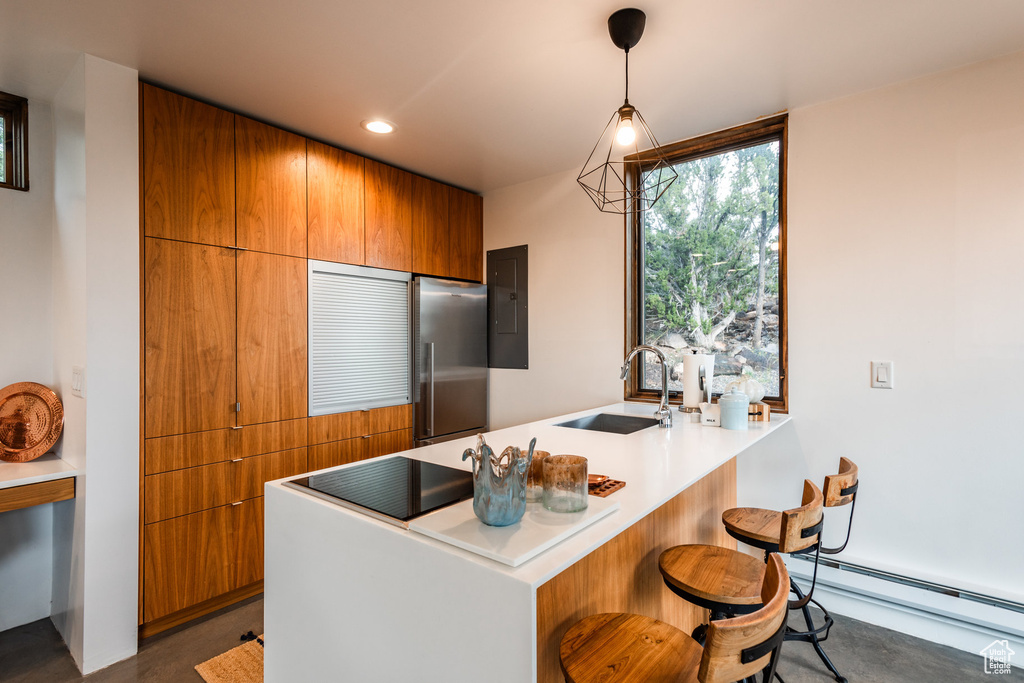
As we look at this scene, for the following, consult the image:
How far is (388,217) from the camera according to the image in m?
3.14

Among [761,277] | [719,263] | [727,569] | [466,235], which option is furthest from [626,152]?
[727,569]

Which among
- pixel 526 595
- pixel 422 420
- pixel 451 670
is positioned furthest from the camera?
pixel 422 420

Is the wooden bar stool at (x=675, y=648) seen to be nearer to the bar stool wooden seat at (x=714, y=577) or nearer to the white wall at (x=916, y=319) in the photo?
the bar stool wooden seat at (x=714, y=577)

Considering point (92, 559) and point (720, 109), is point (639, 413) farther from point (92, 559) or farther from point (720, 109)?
point (92, 559)

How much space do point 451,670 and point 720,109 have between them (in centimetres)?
267

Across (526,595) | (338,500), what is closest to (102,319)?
(338,500)

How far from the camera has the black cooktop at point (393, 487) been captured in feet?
3.76

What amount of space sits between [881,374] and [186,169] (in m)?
3.34

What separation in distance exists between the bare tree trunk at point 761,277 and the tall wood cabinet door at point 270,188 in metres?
2.50

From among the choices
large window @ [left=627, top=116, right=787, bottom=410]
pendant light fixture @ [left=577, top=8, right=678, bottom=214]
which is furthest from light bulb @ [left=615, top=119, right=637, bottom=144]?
large window @ [left=627, top=116, right=787, bottom=410]

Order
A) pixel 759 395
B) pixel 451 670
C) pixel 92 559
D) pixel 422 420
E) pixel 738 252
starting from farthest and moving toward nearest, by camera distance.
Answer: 1. pixel 422 420
2. pixel 738 252
3. pixel 759 395
4. pixel 92 559
5. pixel 451 670

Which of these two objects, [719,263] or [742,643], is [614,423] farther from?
[742,643]

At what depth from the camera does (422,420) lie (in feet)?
10.8

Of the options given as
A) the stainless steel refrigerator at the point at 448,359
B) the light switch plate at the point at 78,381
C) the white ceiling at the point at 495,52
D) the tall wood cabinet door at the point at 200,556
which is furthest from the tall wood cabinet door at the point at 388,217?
the tall wood cabinet door at the point at 200,556
